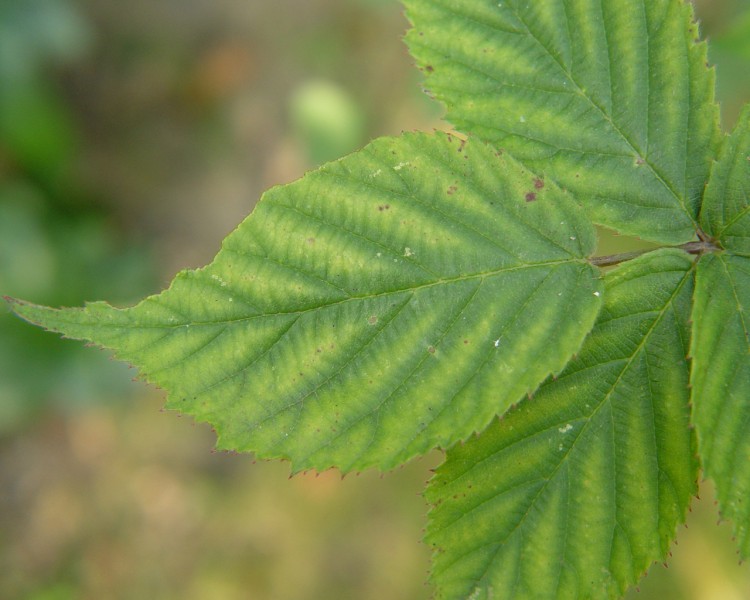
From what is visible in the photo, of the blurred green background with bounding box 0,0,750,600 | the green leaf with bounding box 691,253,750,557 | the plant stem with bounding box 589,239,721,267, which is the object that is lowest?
the green leaf with bounding box 691,253,750,557

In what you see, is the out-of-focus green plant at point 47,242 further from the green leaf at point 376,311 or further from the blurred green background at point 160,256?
the green leaf at point 376,311

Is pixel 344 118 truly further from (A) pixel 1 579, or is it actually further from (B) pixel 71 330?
(A) pixel 1 579

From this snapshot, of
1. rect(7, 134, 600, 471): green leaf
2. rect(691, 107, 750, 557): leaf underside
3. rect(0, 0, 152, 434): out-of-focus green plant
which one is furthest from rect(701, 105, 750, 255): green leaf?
rect(0, 0, 152, 434): out-of-focus green plant

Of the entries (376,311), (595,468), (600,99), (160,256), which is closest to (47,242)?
(160,256)

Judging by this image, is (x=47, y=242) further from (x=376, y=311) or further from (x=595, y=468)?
(x=595, y=468)

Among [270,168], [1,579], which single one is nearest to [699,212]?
[270,168]

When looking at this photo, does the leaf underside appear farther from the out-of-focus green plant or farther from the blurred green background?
the out-of-focus green plant

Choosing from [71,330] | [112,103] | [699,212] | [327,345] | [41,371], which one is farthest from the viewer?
[112,103]
